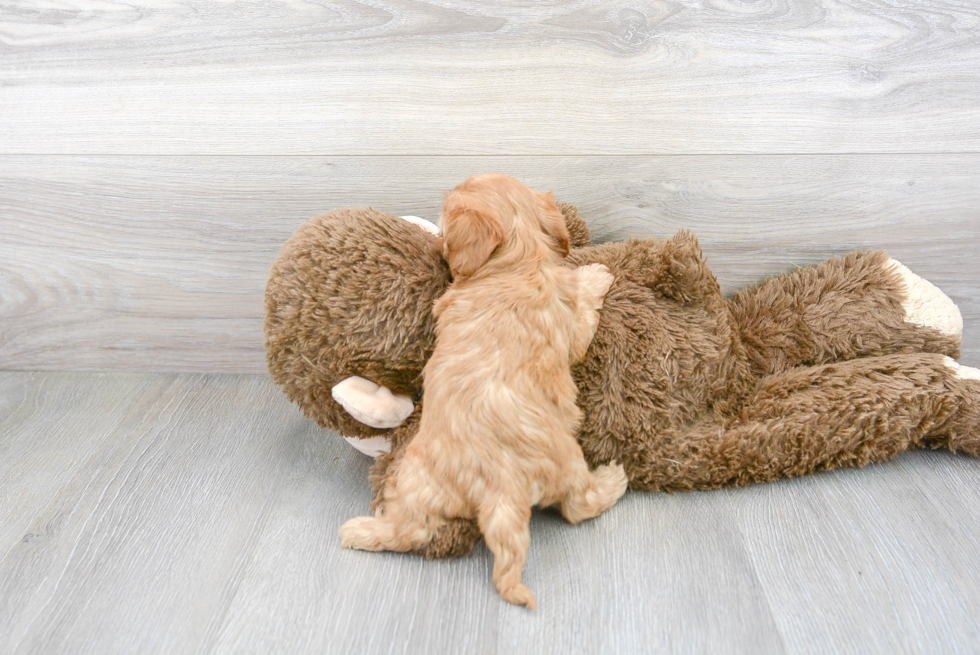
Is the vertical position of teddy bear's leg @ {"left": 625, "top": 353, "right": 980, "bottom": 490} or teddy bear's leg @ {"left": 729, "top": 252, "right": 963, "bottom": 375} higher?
teddy bear's leg @ {"left": 729, "top": 252, "right": 963, "bottom": 375}

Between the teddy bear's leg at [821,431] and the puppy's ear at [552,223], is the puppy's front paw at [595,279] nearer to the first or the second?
the puppy's ear at [552,223]

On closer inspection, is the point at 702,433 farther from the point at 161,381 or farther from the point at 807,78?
the point at 161,381

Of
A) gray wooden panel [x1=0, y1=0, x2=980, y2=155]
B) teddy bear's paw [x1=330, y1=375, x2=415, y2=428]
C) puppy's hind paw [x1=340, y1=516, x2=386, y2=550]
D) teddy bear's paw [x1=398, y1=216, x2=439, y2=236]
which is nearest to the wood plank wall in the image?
gray wooden panel [x1=0, y1=0, x2=980, y2=155]

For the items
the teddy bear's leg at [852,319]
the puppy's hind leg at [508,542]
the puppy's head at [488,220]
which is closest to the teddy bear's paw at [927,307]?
the teddy bear's leg at [852,319]

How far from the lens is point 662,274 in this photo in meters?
1.04

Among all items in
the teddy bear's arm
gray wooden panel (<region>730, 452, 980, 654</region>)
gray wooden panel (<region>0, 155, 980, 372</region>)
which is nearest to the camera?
gray wooden panel (<region>730, 452, 980, 654</region>)

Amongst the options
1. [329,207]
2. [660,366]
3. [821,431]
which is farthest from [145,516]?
[821,431]

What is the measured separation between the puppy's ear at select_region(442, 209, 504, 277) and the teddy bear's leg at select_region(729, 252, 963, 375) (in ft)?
1.64

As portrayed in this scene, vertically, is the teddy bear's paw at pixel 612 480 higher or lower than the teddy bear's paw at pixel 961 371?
lower

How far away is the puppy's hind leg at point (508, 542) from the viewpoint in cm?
82

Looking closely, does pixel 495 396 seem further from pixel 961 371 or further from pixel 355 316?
pixel 961 371

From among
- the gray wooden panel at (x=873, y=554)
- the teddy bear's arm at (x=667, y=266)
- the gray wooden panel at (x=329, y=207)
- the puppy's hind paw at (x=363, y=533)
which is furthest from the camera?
the gray wooden panel at (x=329, y=207)

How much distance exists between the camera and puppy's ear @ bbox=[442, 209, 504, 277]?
86 cm

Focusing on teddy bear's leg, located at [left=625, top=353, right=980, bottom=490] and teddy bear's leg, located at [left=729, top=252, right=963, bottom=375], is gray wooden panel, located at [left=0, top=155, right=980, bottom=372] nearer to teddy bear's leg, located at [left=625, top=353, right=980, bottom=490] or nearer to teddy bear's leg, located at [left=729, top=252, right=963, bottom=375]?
teddy bear's leg, located at [left=729, top=252, right=963, bottom=375]
